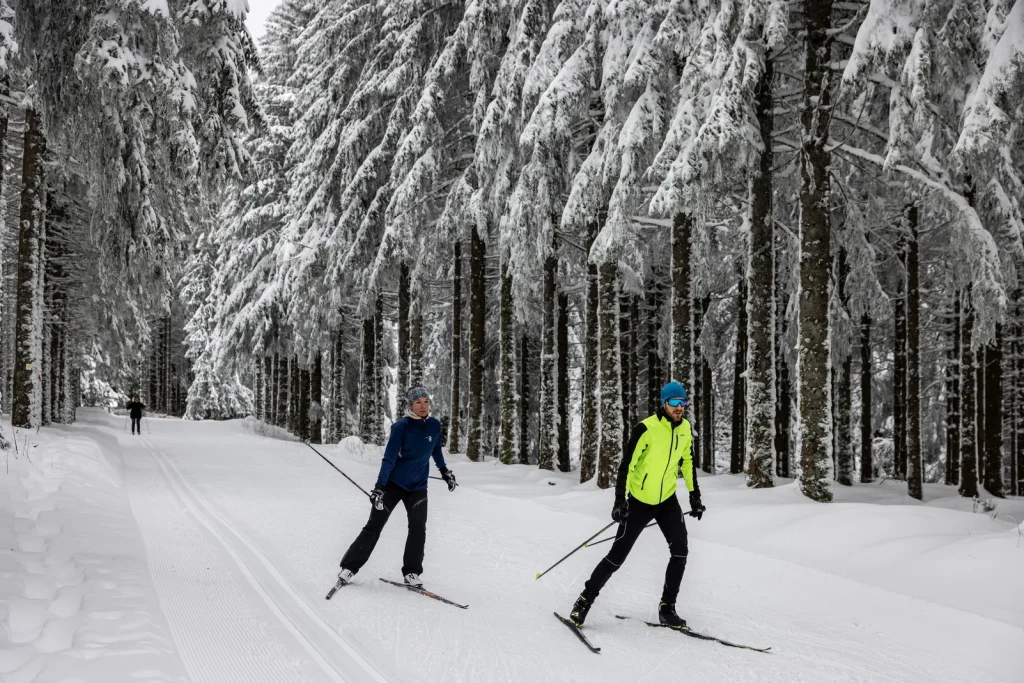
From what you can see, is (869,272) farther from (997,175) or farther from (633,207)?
(633,207)

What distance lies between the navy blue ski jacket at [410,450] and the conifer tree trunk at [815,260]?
247 inches

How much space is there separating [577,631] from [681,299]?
345 inches

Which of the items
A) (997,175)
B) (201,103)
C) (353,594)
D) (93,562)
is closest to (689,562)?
(353,594)

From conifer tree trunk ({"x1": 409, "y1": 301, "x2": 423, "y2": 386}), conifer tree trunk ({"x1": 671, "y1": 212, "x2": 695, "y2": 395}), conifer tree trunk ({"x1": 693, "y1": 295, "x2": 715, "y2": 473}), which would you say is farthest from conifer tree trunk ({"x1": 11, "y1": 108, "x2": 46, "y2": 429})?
conifer tree trunk ({"x1": 693, "y1": 295, "x2": 715, "y2": 473})

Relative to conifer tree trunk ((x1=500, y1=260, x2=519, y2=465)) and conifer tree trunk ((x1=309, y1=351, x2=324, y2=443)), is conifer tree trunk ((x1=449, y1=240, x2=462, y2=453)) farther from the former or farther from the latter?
conifer tree trunk ((x1=309, y1=351, x2=324, y2=443))

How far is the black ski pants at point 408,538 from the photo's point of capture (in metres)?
7.08

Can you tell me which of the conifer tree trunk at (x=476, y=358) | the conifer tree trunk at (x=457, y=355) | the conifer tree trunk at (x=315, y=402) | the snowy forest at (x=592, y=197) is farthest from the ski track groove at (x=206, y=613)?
the conifer tree trunk at (x=315, y=402)

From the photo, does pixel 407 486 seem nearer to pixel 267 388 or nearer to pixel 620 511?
pixel 620 511

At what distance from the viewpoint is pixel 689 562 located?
852cm

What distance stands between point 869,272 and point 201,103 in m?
13.3

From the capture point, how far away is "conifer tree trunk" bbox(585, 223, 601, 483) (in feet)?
51.0

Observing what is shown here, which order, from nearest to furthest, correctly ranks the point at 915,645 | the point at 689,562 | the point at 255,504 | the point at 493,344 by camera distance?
the point at 915,645, the point at 689,562, the point at 255,504, the point at 493,344

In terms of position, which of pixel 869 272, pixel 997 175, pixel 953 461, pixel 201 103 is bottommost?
pixel 953 461

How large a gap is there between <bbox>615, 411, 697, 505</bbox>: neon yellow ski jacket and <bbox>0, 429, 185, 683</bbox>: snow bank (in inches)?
144
